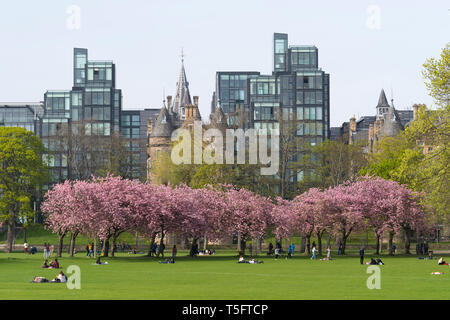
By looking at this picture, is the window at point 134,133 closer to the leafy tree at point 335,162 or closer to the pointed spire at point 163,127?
the pointed spire at point 163,127

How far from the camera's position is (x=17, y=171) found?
112250 millimetres

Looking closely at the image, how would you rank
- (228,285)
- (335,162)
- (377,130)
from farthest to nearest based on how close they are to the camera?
1. (377,130)
2. (335,162)
3. (228,285)

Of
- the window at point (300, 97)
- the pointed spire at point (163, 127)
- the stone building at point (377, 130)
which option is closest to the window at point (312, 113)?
the window at point (300, 97)

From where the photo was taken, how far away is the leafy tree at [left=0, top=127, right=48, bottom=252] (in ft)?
348

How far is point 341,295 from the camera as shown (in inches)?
1378

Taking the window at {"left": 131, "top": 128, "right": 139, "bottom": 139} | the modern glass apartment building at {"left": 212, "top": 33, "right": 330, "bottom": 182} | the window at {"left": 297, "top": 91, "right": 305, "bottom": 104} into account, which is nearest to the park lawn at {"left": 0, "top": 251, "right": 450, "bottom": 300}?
the modern glass apartment building at {"left": 212, "top": 33, "right": 330, "bottom": 182}

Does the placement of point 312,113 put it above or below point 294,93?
below

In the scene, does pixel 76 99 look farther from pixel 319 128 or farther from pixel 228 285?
pixel 228 285

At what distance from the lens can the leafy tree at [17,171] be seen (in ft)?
348

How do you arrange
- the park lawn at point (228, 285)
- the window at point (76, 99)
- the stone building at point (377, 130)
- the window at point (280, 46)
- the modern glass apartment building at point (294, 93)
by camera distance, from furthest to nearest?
the window at point (76, 99), the window at point (280, 46), the modern glass apartment building at point (294, 93), the stone building at point (377, 130), the park lawn at point (228, 285)

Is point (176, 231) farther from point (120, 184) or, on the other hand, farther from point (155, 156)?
point (155, 156)

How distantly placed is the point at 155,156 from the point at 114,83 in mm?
32392

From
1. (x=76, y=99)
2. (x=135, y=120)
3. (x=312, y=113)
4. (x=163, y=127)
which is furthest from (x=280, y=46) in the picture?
(x=76, y=99)
